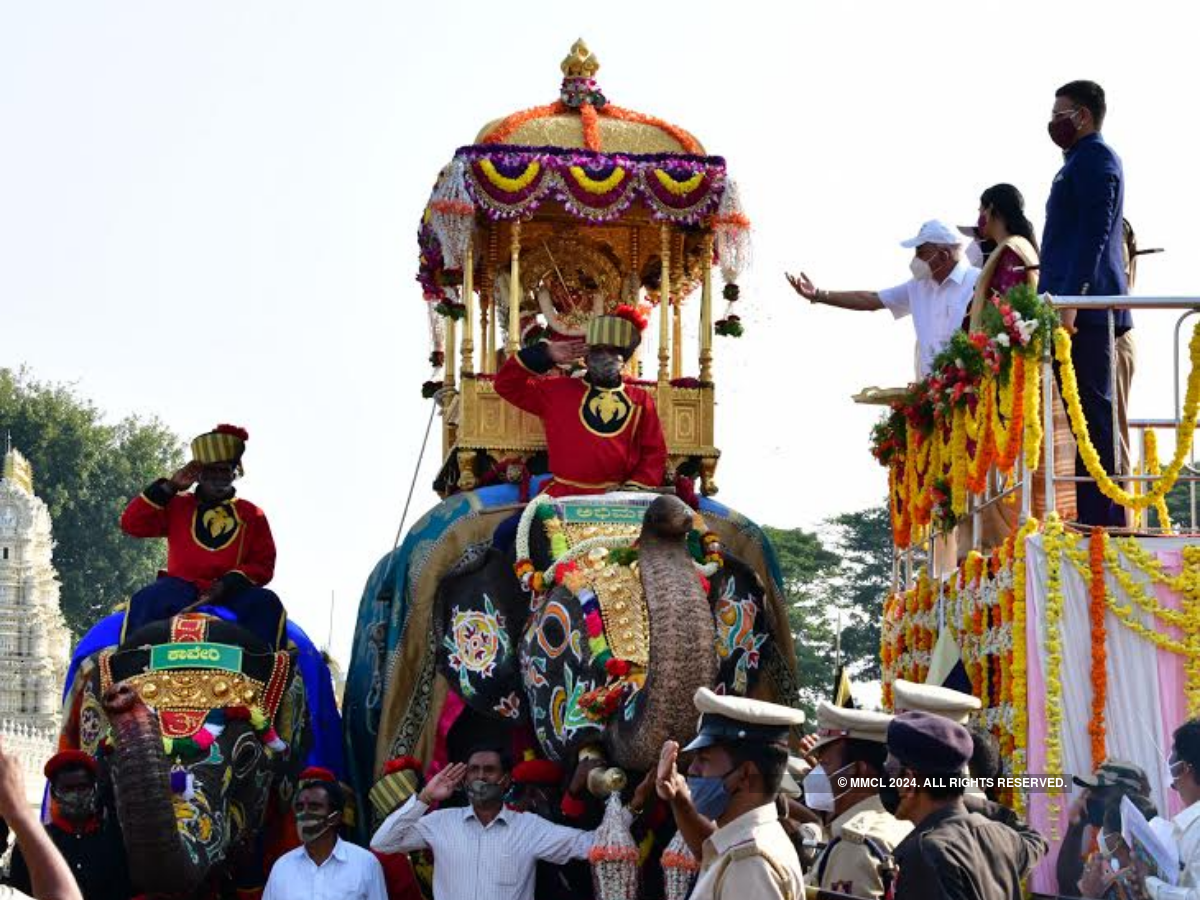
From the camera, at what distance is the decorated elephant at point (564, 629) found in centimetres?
1134

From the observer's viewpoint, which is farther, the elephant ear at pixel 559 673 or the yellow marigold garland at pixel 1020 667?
the elephant ear at pixel 559 673

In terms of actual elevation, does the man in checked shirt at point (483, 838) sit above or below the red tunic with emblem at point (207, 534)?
below

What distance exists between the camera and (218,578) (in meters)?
13.5

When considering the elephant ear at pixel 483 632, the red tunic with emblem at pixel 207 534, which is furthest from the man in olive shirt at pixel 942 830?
the red tunic with emblem at pixel 207 534

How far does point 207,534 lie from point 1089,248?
4.99 m

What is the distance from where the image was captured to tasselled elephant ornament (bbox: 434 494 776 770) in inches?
443

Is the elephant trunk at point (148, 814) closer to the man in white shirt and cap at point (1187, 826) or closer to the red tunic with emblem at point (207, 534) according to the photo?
the red tunic with emblem at point (207, 534)

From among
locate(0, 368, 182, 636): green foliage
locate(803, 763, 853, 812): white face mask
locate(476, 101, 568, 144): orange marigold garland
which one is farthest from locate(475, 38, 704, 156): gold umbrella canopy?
locate(0, 368, 182, 636): green foliage

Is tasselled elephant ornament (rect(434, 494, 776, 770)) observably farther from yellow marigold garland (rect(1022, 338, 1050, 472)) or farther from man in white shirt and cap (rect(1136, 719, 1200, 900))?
man in white shirt and cap (rect(1136, 719, 1200, 900))

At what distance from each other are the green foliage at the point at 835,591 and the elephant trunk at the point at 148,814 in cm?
2283

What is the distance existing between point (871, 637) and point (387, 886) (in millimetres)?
22704

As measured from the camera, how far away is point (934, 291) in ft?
43.8

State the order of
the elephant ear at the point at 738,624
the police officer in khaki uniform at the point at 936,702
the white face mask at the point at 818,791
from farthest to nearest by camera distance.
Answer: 1. the elephant ear at the point at 738,624
2. the white face mask at the point at 818,791
3. the police officer in khaki uniform at the point at 936,702

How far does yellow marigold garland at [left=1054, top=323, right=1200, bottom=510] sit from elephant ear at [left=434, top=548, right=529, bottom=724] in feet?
10.2
